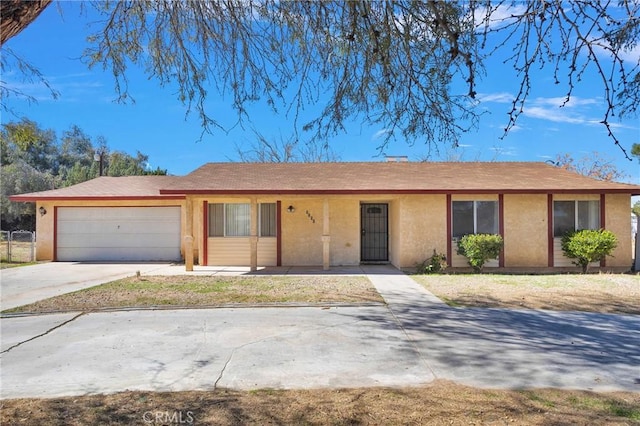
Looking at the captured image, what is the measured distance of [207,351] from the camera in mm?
5359

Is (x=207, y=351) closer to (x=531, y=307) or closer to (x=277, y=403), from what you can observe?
(x=277, y=403)

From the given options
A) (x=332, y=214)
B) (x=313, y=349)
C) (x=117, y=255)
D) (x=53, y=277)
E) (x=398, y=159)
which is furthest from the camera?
(x=398, y=159)

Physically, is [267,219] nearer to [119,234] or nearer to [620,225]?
[119,234]

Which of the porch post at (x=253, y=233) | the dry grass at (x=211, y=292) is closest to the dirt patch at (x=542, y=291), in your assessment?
the dry grass at (x=211, y=292)

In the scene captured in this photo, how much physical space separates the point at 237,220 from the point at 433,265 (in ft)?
22.1

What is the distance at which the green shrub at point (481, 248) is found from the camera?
12.8 metres

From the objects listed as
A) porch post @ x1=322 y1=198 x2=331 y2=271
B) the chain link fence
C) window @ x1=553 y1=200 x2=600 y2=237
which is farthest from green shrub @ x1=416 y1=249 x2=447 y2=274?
the chain link fence

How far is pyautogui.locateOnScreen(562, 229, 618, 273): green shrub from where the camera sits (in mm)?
12766

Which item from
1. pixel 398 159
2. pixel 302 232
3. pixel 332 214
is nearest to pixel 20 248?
pixel 302 232

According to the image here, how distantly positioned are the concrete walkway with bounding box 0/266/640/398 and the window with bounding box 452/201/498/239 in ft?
21.3

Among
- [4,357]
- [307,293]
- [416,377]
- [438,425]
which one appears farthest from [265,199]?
[438,425]

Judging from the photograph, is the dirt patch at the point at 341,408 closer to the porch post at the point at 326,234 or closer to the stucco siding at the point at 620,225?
the porch post at the point at 326,234

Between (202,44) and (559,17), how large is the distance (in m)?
4.42

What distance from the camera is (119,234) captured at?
16859 millimetres
